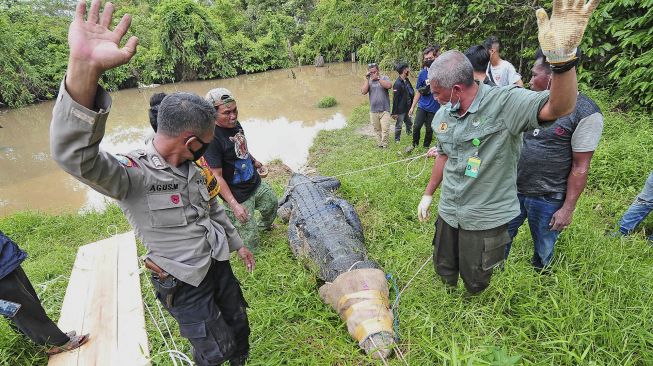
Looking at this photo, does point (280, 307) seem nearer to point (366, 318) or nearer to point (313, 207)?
point (366, 318)

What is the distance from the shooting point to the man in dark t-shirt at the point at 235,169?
3.07m

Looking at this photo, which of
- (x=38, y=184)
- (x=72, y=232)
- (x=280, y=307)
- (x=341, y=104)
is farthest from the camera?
(x=341, y=104)

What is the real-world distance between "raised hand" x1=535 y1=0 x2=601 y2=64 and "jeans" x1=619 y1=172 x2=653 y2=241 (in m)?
2.72

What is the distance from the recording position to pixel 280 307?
113 inches

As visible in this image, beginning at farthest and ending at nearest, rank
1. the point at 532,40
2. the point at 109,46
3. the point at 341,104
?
the point at 341,104 < the point at 532,40 < the point at 109,46

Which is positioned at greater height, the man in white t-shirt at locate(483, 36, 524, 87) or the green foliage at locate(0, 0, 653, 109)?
the man in white t-shirt at locate(483, 36, 524, 87)

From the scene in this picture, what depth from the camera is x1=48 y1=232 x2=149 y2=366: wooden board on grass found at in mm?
2547

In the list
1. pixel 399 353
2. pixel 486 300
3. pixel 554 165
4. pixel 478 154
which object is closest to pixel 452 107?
pixel 478 154

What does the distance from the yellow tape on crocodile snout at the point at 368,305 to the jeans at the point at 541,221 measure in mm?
1187

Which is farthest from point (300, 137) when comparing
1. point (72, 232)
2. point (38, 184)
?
Answer: point (38, 184)

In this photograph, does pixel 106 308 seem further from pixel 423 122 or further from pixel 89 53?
pixel 423 122

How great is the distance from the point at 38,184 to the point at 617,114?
12.2 meters

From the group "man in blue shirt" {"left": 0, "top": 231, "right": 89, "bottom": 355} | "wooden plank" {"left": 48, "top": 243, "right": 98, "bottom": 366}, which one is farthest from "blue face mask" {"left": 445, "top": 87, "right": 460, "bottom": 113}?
"wooden plank" {"left": 48, "top": 243, "right": 98, "bottom": 366}

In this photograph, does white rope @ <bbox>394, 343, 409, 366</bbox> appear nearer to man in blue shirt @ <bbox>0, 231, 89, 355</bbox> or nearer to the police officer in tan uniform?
the police officer in tan uniform
